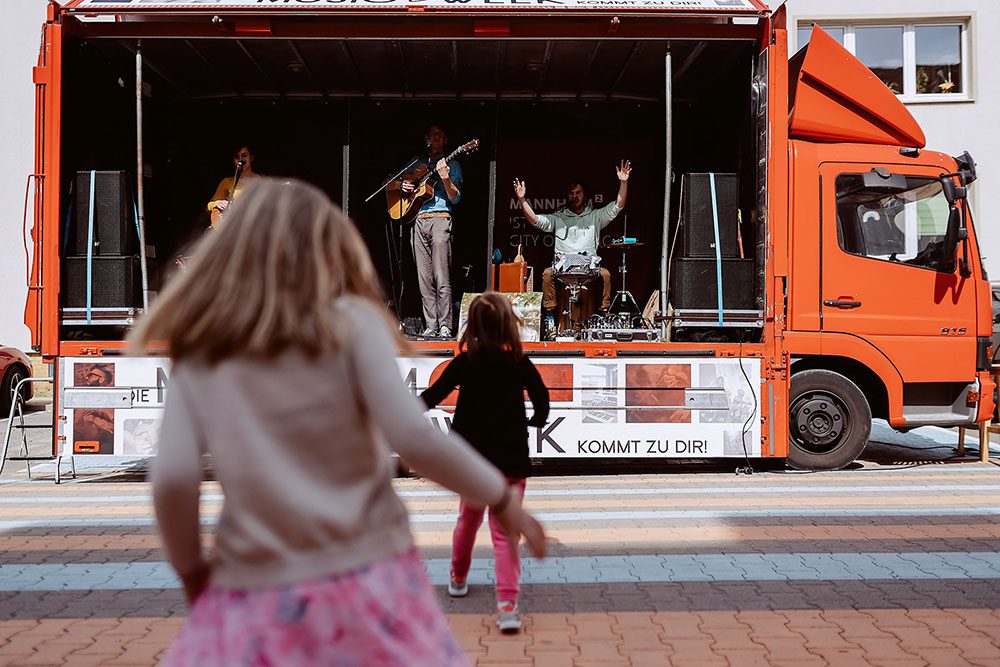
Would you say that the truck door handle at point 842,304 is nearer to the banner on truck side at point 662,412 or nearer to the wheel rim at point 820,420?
the wheel rim at point 820,420

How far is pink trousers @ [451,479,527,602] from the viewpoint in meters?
4.48

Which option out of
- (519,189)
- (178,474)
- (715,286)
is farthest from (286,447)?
(519,189)

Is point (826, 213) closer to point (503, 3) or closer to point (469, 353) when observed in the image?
point (503, 3)

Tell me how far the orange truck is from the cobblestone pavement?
2.55 ft

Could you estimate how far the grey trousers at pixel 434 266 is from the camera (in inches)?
429

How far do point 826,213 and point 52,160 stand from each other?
266 inches

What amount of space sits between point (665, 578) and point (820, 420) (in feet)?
15.0

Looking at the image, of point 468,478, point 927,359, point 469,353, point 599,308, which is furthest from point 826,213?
point 468,478

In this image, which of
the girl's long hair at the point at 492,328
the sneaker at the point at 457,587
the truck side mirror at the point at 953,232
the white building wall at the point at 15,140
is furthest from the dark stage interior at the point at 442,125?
the white building wall at the point at 15,140

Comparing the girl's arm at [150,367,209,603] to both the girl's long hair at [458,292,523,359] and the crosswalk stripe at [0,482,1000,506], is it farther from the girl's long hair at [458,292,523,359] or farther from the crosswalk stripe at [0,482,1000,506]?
the crosswalk stripe at [0,482,1000,506]

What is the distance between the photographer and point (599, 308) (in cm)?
1172

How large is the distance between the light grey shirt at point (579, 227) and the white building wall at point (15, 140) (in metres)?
12.7

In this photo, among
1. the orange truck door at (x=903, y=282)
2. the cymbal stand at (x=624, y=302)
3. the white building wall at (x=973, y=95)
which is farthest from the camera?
the white building wall at (x=973, y=95)

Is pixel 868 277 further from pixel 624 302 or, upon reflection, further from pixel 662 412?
pixel 624 302
